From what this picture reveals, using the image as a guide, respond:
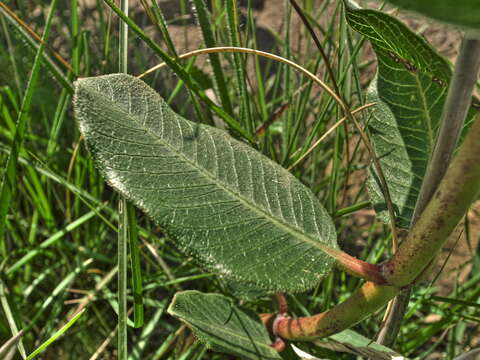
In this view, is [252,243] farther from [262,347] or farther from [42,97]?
[42,97]

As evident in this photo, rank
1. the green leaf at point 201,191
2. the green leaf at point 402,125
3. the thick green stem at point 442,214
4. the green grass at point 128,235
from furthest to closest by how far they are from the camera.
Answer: the green grass at point 128,235 < the green leaf at point 402,125 < the green leaf at point 201,191 < the thick green stem at point 442,214

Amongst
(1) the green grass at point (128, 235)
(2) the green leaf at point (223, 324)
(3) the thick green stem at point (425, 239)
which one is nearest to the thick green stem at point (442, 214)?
A: (3) the thick green stem at point (425, 239)

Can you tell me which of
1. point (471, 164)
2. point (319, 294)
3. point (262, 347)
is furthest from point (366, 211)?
point (471, 164)

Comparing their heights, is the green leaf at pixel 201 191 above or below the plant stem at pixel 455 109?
below

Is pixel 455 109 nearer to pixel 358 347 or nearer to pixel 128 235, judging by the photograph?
pixel 358 347

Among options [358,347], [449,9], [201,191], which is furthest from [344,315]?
[449,9]

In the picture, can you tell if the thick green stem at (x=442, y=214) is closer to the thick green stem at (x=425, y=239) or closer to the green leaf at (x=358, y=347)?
the thick green stem at (x=425, y=239)
